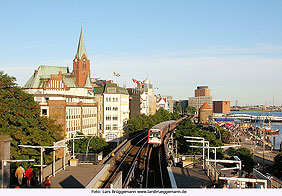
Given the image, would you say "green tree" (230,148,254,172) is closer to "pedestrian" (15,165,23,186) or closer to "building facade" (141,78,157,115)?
"pedestrian" (15,165,23,186)

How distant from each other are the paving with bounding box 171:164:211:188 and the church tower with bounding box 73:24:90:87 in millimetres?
66819

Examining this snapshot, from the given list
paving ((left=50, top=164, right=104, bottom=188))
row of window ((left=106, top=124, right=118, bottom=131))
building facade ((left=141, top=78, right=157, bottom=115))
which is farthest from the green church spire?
Result: paving ((left=50, top=164, right=104, bottom=188))

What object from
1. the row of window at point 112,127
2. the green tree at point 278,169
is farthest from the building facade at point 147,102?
the green tree at point 278,169

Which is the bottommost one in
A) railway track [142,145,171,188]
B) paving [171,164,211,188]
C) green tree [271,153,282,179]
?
green tree [271,153,282,179]

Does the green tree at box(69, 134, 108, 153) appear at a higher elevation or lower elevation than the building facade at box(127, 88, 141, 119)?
lower

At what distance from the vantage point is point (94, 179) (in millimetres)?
26500

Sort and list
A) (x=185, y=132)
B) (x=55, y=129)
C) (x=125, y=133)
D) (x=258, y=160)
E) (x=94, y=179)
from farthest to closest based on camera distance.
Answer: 1. (x=125, y=133)
2. (x=258, y=160)
3. (x=185, y=132)
4. (x=55, y=129)
5. (x=94, y=179)

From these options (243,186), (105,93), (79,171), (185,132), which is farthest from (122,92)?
(243,186)

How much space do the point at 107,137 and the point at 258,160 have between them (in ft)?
126

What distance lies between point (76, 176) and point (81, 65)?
238 ft

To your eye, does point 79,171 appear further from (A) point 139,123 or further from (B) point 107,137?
(A) point 139,123

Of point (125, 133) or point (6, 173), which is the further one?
point (125, 133)

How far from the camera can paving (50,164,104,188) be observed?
950 inches

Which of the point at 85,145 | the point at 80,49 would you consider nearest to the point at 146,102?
the point at 80,49
